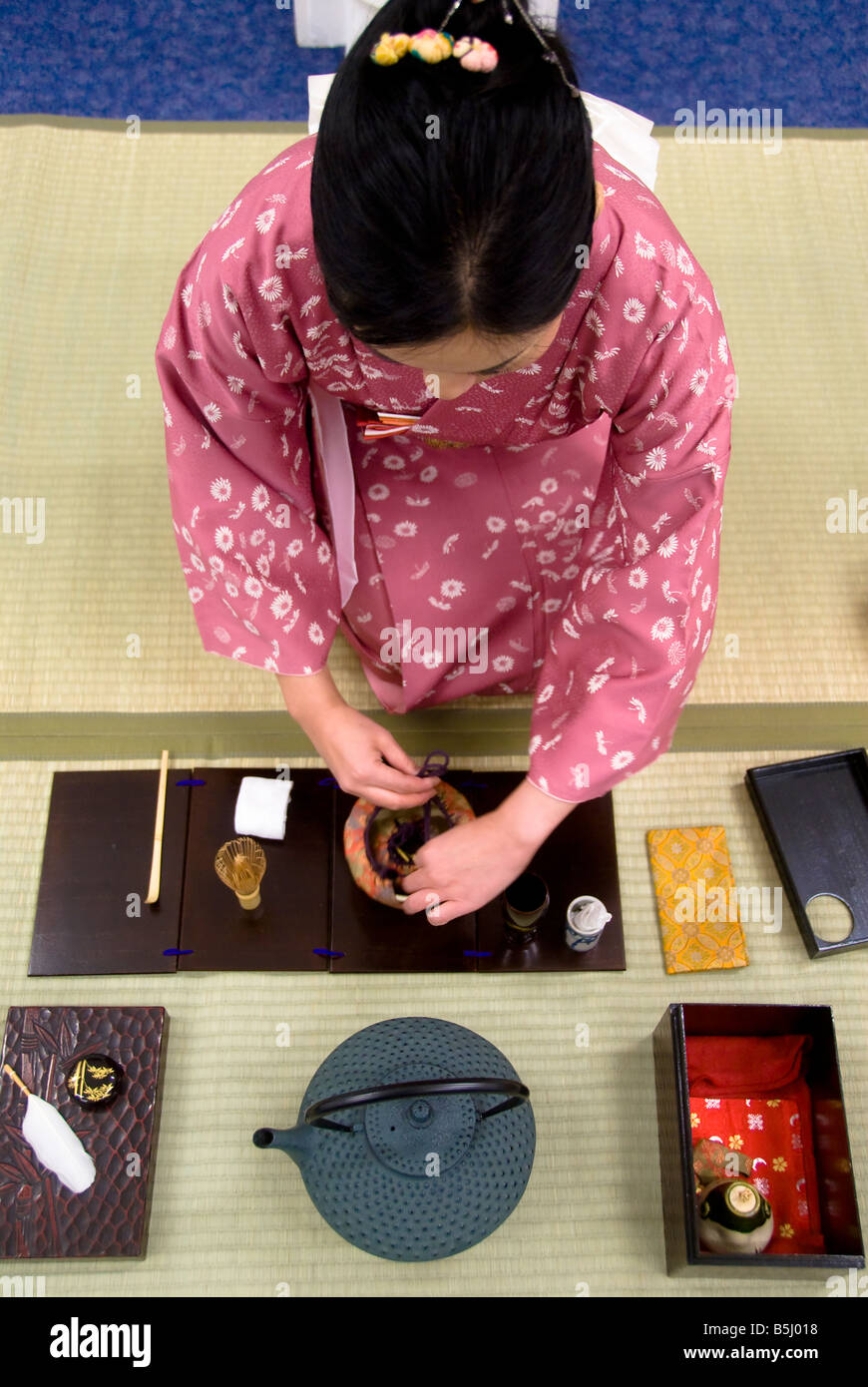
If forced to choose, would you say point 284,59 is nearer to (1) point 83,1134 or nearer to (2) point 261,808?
(2) point 261,808

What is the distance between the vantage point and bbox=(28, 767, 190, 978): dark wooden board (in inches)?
55.8

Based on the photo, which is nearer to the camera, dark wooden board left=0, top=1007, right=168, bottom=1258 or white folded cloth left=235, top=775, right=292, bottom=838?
dark wooden board left=0, top=1007, right=168, bottom=1258

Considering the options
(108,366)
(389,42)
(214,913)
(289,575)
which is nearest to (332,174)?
(389,42)

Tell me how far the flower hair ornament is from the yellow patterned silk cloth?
1.09m

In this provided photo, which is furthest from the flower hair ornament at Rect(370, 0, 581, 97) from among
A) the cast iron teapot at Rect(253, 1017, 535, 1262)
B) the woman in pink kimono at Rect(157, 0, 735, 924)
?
→ the cast iron teapot at Rect(253, 1017, 535, 1262)

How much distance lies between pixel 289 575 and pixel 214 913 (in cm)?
50

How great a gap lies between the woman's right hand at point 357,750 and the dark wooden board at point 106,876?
0.30m

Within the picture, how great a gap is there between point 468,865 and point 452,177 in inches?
31.3

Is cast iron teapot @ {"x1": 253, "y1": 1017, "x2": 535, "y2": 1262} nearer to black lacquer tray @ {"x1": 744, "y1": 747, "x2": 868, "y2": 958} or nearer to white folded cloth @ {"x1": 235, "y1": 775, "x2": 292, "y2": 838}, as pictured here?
white folded cloth @ {"x1": 235, "y1": 775, "x2": 292, "y2": 838}

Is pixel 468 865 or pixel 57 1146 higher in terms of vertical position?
pixel 468 865

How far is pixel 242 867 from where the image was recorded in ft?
4.49

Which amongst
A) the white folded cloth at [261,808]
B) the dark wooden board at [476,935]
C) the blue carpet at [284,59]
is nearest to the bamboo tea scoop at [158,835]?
the white folded cloth at [261,808]

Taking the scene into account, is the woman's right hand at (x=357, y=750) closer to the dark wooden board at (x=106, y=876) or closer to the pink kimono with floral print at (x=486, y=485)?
the pink kimono with floral print at (x=486, y=485)

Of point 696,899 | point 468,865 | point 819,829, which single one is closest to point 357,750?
point 468,865
